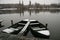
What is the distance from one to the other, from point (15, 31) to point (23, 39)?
706 cm

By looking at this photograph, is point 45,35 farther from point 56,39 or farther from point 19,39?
point 19,39

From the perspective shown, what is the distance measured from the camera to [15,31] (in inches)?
682

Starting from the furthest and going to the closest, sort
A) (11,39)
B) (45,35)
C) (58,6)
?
(58,6), (45,35), (11,39)

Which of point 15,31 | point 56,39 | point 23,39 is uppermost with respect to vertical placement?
point 23,39

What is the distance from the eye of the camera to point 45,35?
14.2 metres

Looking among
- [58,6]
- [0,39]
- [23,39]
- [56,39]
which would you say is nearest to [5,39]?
[0,39]

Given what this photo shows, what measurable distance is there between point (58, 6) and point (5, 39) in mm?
180483

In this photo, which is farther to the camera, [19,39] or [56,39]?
[56,39]

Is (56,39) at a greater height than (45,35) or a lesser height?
lesser

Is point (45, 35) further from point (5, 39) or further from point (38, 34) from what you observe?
point (5, 39)

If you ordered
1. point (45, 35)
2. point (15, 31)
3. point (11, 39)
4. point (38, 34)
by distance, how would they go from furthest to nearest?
1. point (15, 31)
2. point (38, 34)
3. point (45, 35)
4. point (11, 39)

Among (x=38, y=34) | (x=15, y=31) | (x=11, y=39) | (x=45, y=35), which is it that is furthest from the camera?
(x=15, y=31)

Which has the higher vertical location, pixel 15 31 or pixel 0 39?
pixel 0 39

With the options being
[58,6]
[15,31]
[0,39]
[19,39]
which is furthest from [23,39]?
[58,6]
